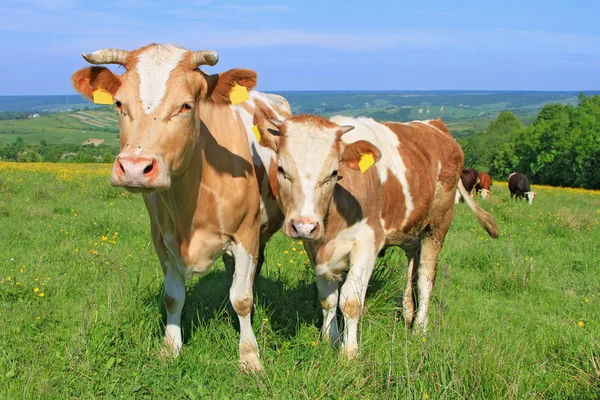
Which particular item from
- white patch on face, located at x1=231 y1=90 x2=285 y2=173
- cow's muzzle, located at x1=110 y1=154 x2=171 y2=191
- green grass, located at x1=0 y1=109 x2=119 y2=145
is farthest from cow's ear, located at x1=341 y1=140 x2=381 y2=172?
green grass, located at x1=0 y1=109 x2=119 y2=145

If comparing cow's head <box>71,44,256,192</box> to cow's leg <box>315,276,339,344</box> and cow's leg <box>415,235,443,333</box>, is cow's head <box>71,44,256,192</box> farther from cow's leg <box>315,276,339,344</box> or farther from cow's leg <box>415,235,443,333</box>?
cow's leg <box>415,235,443,333</box>

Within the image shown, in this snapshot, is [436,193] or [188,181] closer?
[188,181]

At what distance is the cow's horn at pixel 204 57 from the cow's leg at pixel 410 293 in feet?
9.87

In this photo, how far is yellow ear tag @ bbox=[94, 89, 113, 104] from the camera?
369cm

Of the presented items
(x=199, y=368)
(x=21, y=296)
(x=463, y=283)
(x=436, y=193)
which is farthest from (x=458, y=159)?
(x=21, y=296)

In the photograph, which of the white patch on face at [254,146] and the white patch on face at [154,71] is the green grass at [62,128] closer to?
the white patch on face at [254,146]

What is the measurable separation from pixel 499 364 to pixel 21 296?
167 inches

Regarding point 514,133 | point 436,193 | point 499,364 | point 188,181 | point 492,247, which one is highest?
point 188,181

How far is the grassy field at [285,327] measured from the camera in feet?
11.4

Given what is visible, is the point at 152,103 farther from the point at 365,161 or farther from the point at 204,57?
the point at 365,161

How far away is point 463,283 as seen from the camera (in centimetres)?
689

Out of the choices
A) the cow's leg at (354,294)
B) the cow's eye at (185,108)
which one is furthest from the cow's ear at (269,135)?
the cow's leg at (354,294)

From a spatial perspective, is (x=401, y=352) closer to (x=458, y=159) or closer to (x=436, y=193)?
(x=436, y=193)

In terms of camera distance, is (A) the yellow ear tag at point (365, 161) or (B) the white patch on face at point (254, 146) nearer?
(A) the yellow ear tag at point (365, 161)
